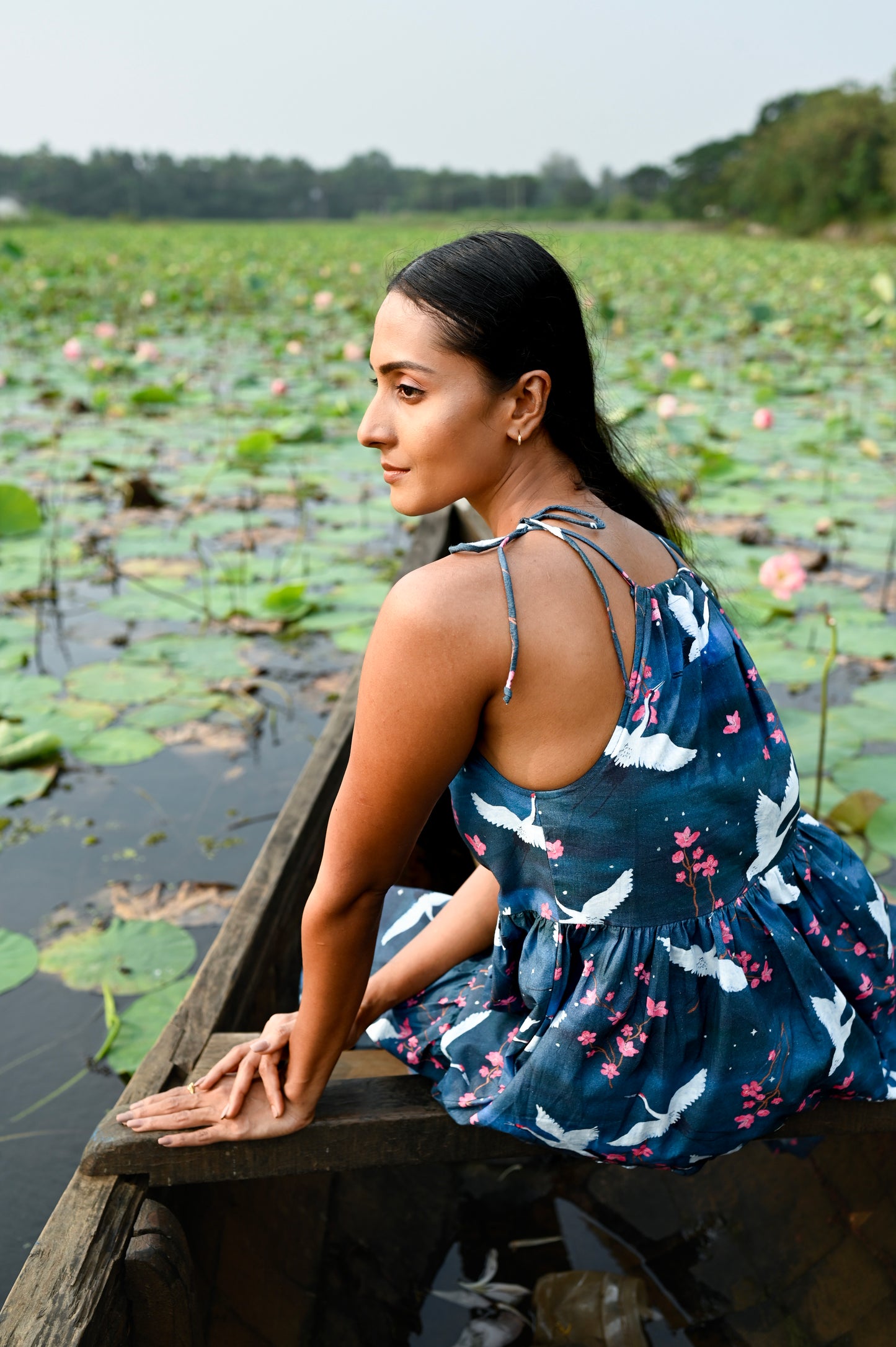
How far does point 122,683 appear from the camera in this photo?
232 centimetres

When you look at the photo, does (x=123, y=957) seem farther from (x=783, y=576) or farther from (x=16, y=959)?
(x=783, y=576)

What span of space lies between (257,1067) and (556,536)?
1.66 ft

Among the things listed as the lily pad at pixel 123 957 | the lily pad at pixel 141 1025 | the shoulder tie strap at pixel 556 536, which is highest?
the shoulder tie strap at pixel 556 536

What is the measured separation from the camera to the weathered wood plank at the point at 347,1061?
92 cm

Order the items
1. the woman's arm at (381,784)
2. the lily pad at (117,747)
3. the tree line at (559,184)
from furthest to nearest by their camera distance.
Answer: the tree line at (559,184) → the lily pad at (117,747) → the woman's arm at (381,784)

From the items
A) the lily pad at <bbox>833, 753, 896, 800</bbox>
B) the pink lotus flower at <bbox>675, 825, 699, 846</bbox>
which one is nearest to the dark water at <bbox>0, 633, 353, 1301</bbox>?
the pink lotus flower at <bbox>675, 825, 699, 846</bbox>

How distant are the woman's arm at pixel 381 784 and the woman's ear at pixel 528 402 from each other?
0.14 meters

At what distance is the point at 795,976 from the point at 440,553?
164 cm

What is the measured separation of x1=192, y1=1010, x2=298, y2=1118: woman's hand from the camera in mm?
→ 833

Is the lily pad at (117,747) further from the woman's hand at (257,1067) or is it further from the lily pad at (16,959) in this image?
the woman's hand at (257,1067)

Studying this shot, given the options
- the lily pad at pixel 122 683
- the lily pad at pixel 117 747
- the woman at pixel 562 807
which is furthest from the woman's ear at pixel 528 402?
the lily pad at pixel 122 683

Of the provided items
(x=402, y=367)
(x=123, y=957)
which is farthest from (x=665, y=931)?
(x=123, y=957)

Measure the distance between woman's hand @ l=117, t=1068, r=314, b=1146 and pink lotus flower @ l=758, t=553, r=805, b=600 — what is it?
4.08 feet

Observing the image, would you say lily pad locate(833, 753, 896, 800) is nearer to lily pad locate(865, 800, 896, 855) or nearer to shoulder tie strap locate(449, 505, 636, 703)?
lily pad locate(865, 800, 896, 855)
